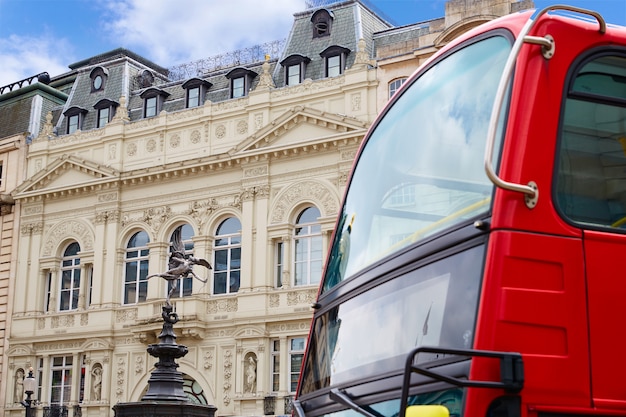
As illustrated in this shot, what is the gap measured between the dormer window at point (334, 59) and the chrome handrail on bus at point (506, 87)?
2838cm

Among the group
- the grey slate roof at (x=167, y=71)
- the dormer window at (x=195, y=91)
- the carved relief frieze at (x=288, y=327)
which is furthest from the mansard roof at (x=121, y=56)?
the carved relief frieze at (x=288, y=327)

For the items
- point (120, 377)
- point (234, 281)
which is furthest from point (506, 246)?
point (120, 377)

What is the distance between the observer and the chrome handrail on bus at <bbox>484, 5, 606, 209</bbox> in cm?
421

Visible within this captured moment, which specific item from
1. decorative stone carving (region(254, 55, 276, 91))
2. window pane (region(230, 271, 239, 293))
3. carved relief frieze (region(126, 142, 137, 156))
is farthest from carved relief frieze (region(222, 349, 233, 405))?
decorative stone carving (region(254, 55, 276, 91))

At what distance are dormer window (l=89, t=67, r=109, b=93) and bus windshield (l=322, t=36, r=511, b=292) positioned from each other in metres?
35.5

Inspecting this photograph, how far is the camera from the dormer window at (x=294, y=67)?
3391 centimetres

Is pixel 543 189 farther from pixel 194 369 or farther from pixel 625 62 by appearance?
A: pixel 194 369

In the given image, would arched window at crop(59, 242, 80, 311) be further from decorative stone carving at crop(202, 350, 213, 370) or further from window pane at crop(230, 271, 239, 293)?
window pane at crop(230, 271, 239, 293)

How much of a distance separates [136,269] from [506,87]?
31.2 metres

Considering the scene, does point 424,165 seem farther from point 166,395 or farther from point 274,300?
point 274,300

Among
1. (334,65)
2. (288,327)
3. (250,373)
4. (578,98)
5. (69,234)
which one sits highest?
(334,65)

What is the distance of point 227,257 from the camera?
1304 inches

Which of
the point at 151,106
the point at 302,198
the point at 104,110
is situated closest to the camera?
the point at 302,198

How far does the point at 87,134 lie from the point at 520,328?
34.6 m
